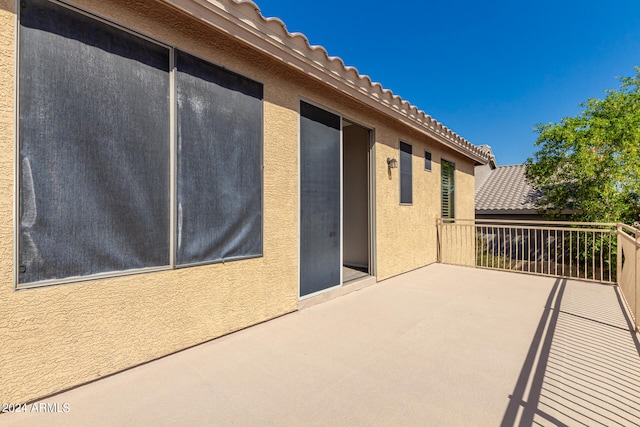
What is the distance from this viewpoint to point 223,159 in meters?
3.10

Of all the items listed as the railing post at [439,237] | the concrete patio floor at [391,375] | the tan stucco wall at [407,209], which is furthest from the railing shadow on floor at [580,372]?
the railing post at [439,237]

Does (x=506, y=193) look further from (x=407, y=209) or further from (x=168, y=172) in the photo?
(x=168, y=172)

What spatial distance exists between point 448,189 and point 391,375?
7.02 metres

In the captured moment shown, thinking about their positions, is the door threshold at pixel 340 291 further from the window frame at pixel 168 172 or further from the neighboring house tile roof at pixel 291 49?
the neighboring house tile roof at pixel 291 49

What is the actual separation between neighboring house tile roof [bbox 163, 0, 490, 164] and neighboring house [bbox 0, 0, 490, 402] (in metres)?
0.02

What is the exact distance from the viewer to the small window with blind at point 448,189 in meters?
8.12

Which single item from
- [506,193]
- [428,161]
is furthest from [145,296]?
[506,193]

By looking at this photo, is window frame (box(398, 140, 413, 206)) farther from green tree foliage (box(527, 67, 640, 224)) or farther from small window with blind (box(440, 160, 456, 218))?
green tree foliage (box(527, 67, 640, 224))

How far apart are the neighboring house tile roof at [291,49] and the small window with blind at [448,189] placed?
2.78 meters

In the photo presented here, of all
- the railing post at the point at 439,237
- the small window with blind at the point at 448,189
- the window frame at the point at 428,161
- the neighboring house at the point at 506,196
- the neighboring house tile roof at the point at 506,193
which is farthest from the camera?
the neighboring house tile roof at the point at 506,193

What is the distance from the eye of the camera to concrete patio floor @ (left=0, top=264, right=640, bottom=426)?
1.90m

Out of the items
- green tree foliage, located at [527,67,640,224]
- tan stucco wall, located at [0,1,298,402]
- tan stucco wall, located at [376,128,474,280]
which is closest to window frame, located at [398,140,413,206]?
tan stucco wall, located at [376,128,474,280]

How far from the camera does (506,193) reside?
15258 mm

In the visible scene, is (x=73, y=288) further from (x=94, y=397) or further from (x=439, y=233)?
(x=439, y=233)
